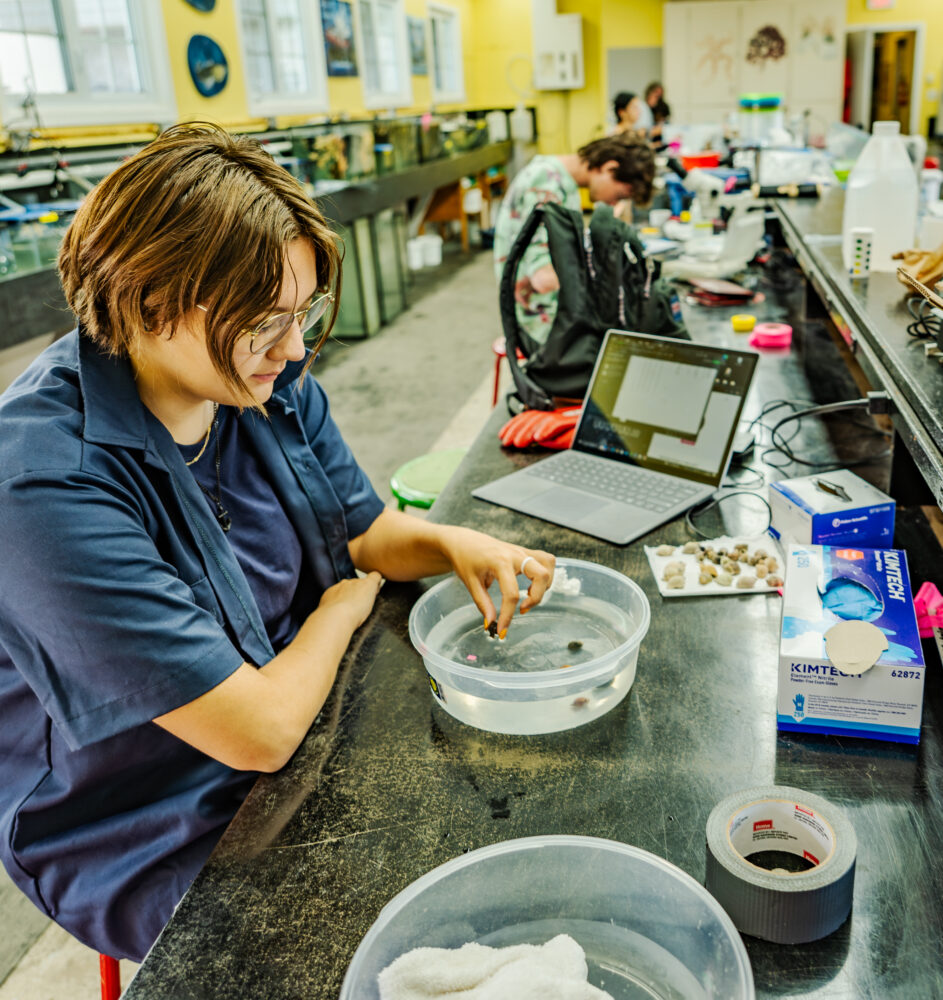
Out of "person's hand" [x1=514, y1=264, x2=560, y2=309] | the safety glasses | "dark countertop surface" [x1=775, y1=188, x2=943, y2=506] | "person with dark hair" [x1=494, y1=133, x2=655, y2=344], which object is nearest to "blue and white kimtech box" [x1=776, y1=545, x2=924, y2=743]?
"dark countertop surface" [x1=775, y1=188, x2=943, y2=506]

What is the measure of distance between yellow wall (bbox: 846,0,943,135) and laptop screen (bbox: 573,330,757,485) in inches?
484

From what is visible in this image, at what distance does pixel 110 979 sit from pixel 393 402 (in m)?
3.85

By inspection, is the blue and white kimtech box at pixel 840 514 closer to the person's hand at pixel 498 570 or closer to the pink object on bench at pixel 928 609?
the pink object on bench at pixel 928 609

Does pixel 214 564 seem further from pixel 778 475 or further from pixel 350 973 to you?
pixel 778 475

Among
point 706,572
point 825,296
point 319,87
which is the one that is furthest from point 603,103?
point 706,572

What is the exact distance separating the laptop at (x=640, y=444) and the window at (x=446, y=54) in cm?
1014

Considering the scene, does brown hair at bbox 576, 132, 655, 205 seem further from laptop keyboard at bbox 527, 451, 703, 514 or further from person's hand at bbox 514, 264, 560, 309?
laptop keyboard at bbox 527, 451, 703, 514

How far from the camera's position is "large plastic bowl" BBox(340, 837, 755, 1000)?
2.20 ft

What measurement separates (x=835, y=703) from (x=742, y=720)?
0.34ft

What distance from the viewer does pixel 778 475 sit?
5.26 ft

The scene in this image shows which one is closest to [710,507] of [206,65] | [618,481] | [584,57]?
[618,481]

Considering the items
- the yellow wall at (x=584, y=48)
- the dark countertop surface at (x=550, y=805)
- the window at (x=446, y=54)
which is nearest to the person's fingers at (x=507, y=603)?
the dark countertop surface at (x=550, y=805)

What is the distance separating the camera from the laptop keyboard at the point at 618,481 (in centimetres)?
152

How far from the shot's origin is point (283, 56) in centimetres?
712
